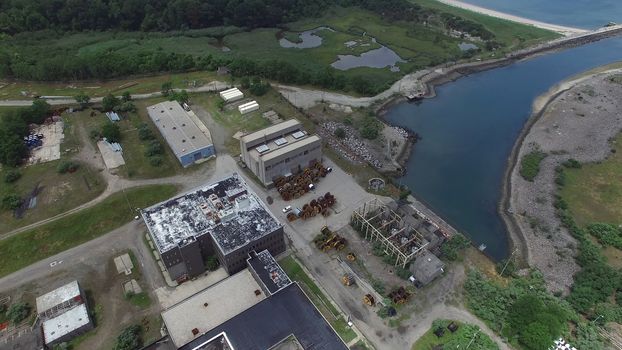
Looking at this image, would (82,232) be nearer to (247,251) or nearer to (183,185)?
(183,185)

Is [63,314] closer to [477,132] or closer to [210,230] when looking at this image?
[210,230]

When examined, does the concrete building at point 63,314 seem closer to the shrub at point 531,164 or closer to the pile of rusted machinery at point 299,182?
the pile of rusted machinery at point 299,182

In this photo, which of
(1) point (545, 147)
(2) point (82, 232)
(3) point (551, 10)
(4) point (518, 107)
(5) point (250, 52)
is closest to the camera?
(2) point (82, 232)

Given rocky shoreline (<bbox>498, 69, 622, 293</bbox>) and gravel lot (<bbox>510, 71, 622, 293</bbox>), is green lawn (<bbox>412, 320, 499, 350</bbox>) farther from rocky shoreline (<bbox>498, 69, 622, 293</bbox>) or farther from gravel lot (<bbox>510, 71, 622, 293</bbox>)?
rocky shoreline (<bbox>498, 69, 622, 293</bbox>)

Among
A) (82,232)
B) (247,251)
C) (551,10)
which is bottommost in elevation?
(82,232)

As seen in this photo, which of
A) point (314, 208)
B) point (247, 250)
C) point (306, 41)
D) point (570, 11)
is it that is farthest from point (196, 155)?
point (570, 11)

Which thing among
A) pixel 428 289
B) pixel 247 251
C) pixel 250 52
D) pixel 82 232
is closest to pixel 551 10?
pixel 250 52
